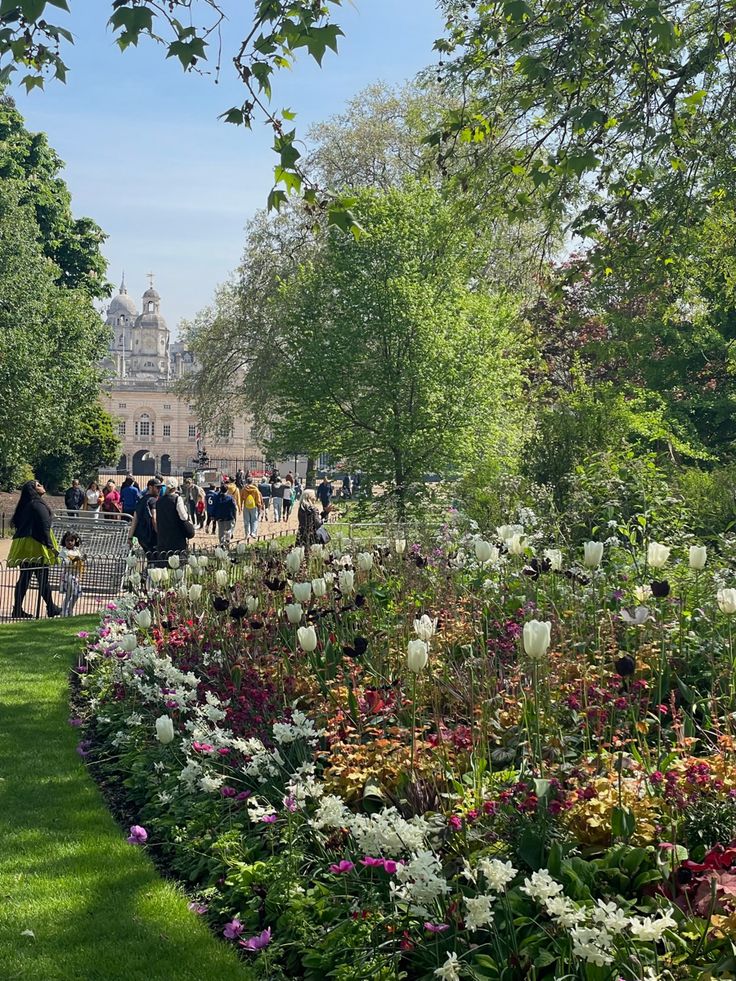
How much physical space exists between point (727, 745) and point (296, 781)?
1.73m

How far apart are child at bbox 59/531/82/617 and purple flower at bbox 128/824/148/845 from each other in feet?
28.2

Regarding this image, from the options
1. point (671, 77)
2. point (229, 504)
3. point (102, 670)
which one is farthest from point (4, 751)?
point (229, 504)

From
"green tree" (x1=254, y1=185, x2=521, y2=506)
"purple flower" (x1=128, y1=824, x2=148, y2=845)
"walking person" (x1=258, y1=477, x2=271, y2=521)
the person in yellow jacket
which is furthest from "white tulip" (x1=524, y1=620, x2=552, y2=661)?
"walking person" (x1=258, y1=477, x2=271, y2=521)

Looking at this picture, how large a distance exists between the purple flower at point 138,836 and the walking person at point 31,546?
27.8ft

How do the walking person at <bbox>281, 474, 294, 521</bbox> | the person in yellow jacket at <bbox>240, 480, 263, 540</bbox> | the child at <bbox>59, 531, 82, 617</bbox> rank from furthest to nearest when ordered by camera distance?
the walking person at <bbox>281, 474, 294, 521</bbox> < the person in yellow jacket at <bbox>240, 480, 263, 540</bbox> < the child at <bbox>59, 531, 82, 617</bbox>

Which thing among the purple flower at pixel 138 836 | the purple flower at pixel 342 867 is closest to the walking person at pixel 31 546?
the purple flower at pixel 138 836

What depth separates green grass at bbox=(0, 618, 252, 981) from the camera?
3.75 m

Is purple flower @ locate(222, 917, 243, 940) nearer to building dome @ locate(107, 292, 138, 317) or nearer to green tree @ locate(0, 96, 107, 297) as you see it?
green tree @ locate(0, 96, 107, 297)

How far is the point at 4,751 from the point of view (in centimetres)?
660

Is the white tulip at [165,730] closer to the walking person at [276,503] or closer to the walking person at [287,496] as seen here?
the walking person at [276,503]

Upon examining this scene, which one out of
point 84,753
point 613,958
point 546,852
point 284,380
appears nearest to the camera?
point 613,958

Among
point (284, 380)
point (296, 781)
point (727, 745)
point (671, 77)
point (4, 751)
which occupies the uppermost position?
point (671, 77)

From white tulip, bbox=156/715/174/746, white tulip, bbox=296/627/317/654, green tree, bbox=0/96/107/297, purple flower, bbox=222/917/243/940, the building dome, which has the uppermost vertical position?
the building dome

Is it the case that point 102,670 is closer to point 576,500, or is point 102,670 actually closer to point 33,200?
point 576,500
